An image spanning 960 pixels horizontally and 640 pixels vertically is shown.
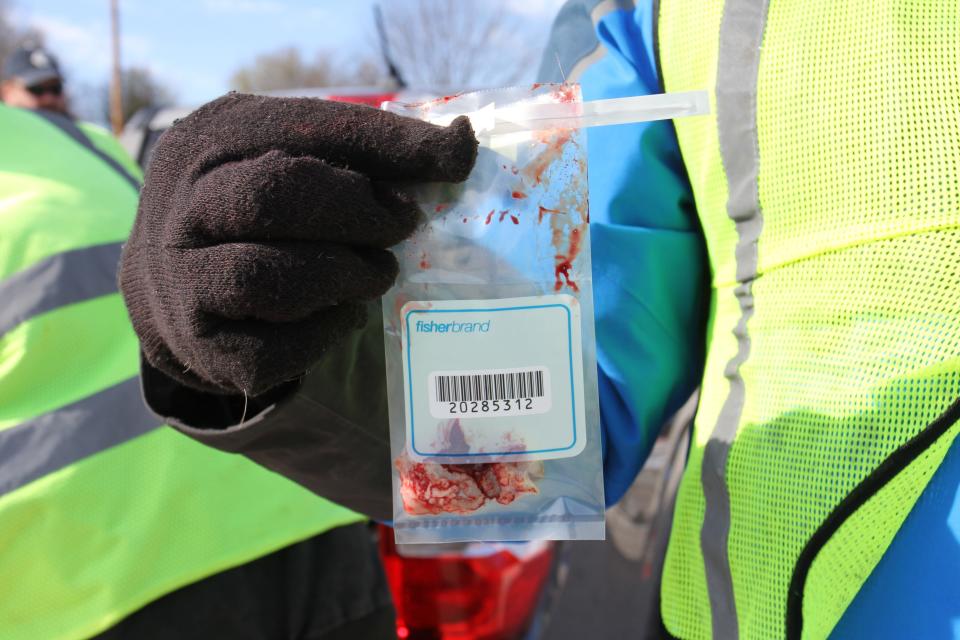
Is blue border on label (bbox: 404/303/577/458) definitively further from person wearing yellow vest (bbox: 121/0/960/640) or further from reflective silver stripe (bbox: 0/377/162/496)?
reflective silver stripe (bbox: 0/377/162/496)

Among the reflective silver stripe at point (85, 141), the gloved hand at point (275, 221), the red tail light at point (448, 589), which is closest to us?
the gloved hand at point (275, 221)

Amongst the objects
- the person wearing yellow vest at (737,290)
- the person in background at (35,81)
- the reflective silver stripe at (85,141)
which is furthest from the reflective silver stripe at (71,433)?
the person in background at (35,81)

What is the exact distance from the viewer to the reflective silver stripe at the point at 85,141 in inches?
58.6

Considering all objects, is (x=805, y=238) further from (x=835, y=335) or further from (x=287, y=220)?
(x=287, y=220)

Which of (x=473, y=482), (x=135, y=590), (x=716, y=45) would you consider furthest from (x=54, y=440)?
(x=716, y=45)

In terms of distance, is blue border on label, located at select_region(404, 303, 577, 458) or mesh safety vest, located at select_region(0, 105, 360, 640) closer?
blue border on label, located at select_region(404, 303, 577, 458)

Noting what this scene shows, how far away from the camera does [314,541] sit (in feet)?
4.15

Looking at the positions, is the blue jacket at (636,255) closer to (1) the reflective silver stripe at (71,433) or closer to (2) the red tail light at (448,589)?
(1) the reflective silver stripe at (71,433)

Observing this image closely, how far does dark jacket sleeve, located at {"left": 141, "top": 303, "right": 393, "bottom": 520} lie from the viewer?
2.64 ft

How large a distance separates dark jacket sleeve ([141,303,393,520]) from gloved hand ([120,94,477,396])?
0.32 ft

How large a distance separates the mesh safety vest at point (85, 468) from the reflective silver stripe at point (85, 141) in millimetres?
211

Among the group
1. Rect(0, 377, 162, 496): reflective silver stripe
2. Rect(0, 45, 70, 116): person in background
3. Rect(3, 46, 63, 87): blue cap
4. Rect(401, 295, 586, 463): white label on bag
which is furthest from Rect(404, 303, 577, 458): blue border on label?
Rect(3, 46, 63, 87): blue cap

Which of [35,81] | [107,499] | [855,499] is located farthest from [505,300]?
[35,81]

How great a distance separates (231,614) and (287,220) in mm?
738
